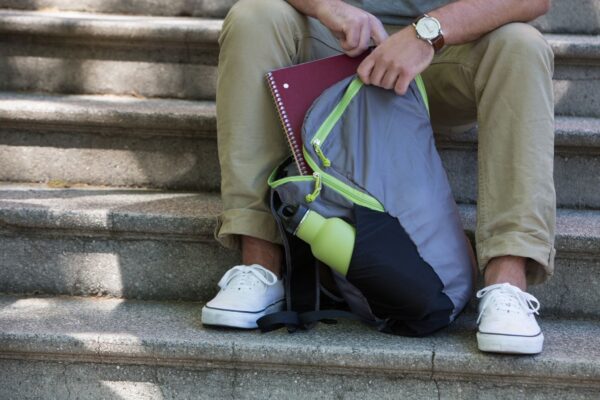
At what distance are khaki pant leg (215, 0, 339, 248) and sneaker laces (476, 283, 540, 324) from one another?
46cm

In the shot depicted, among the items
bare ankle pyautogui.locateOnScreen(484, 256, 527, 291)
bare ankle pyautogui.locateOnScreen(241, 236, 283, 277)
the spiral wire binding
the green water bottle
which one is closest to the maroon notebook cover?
the spiral wire binding

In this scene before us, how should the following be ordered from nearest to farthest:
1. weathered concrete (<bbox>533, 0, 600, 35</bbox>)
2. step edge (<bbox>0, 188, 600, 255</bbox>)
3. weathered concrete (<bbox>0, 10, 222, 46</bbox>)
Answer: step edge (<bbox>0, 188, 600, 255</bbox>)
weathered concrete (<bbox>0, 10, 222, 46</bbox>)
weathered concrete (<bbox>533, 0, 600, 35</bbox>)

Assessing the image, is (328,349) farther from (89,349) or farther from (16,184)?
(16,184)

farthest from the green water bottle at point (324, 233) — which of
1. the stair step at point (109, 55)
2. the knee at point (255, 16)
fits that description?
the stair step at point (109, 55)

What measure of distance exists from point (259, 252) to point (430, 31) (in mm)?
598

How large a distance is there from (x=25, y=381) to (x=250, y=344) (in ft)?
1.59

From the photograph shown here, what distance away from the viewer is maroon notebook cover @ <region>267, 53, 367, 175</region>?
1.78 meters

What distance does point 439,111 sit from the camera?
2066 millimetres

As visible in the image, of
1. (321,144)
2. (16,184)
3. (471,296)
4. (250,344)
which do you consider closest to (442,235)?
(471,296)

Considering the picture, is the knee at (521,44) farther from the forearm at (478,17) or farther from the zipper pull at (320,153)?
the zipper pull at (320,153)

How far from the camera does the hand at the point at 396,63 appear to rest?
178 cm

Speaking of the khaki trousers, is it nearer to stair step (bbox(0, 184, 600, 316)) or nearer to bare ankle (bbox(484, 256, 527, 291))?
bare ankle (bbox(484, 256, 527, 291))

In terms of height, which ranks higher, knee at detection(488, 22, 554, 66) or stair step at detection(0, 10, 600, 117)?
knee at detection(488, 22, 554, 66)

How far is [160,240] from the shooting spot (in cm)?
200
